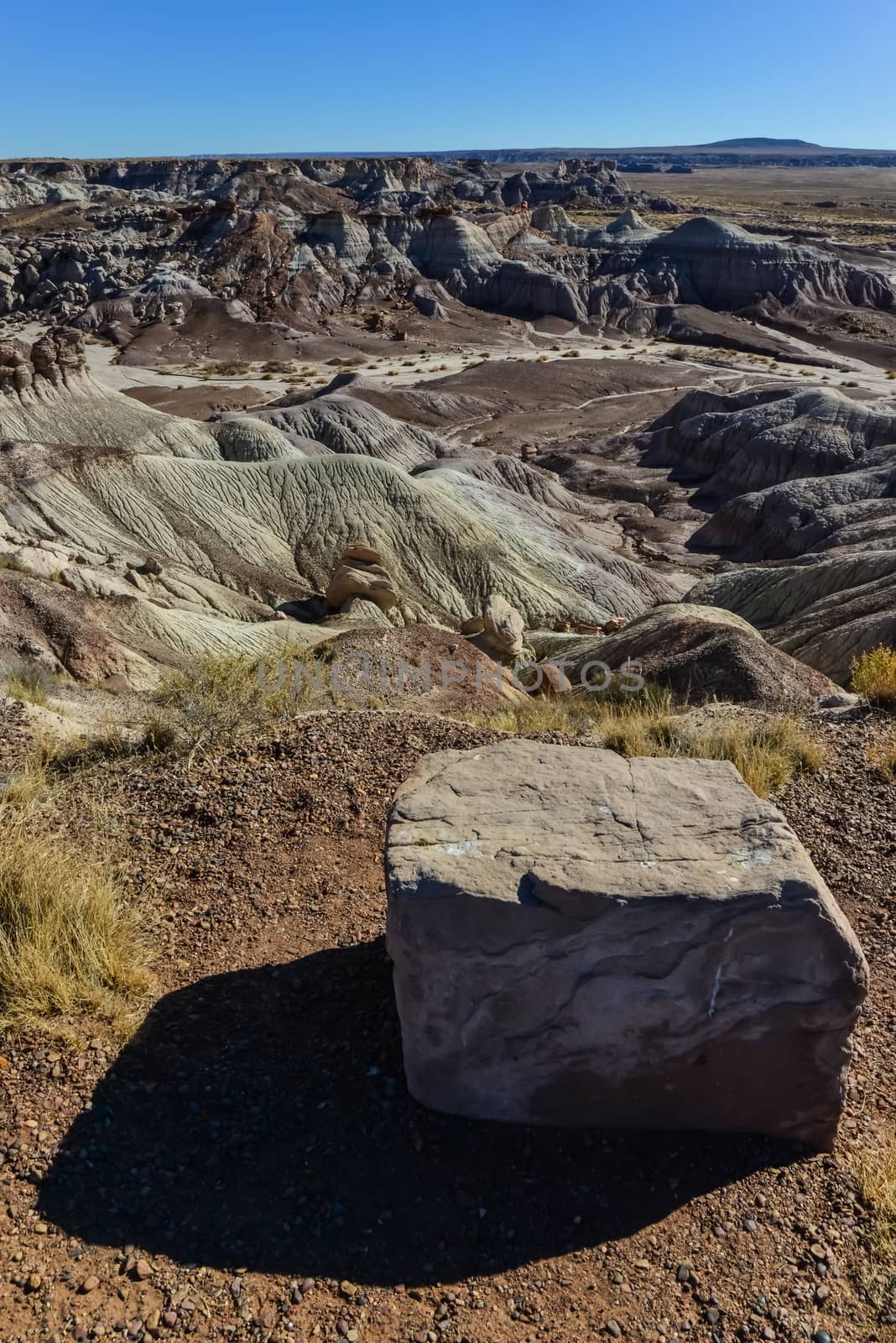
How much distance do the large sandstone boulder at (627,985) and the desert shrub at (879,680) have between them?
5.05 metres

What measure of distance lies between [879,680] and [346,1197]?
22.5ft

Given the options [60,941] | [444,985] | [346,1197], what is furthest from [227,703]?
[346,1197]

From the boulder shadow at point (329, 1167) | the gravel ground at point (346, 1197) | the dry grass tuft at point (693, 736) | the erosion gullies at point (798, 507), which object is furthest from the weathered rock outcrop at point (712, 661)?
the boulder shadow at point (329, 1167)

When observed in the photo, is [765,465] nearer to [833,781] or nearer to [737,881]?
[833,781]

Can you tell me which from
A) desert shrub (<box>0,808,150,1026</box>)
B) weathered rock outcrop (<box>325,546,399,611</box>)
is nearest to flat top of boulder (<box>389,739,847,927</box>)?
desert shrub (<box>0,808,150,1026</box>)

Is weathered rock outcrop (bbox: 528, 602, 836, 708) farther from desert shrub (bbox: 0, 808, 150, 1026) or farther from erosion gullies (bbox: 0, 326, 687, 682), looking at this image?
erosion gullies (bbox: 0, 326, 687, 682)

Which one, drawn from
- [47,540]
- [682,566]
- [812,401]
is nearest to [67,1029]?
[47,540]

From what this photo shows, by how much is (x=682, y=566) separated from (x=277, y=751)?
2690 cm

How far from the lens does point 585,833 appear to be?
4398mm

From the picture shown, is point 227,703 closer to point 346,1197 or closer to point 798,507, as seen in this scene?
point 346,1197

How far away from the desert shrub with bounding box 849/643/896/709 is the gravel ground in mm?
3888

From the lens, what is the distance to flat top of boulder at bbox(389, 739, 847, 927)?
396cm

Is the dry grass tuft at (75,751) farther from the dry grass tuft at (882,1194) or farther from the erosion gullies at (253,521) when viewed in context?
the erosion gullies at (253,521)

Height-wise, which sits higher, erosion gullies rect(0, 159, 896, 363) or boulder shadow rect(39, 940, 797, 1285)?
erosion gullies rect(0, 159, 896, 363)
